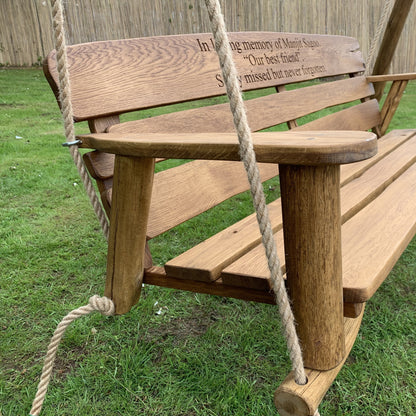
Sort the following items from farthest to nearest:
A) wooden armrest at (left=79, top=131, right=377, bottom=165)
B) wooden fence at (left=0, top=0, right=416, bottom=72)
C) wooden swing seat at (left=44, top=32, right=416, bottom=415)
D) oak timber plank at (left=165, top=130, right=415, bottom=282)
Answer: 1. wooden fence at (left=0, top=0, right=416, bottom=72)
2. oak timber plank at (left=165, top=130, right=415, bottom=282)
3. wooden swing seat at (left=44, top=32, right=416, bottom=415)
4. wooden armrest at (left=79, top=131, right=377, bottom=165)

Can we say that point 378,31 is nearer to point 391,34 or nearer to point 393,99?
point 393,99

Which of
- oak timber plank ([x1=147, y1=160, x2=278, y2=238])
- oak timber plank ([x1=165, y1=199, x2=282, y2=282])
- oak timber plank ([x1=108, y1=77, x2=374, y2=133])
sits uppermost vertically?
oak timber plank ([x1=108, y1=77, x2=374, y2=133])

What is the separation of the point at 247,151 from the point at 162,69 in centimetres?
90

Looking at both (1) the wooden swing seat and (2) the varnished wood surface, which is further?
(2) the varnished wood surface

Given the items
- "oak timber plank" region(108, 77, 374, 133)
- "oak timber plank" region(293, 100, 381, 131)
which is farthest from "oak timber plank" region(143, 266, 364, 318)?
"oak timber plank" region(293, 100, 381, 131)

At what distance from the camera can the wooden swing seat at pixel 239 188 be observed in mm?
935

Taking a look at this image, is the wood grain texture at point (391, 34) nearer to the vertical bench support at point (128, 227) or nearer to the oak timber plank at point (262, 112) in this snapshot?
the oak timber plank at point (262, 112)

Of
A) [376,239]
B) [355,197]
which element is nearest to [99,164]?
[376,239]

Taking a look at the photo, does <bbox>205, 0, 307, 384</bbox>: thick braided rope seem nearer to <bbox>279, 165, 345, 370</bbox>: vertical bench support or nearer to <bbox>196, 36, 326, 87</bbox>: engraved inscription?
<bbox>279, 165, 345, 370</bbox>: vertical bench support

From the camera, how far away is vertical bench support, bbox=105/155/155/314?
3.84 feet

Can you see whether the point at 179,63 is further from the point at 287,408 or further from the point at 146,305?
the point at 287,408

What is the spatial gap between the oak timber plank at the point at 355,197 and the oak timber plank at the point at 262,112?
0.49 m

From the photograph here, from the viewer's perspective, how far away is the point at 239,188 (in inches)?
75.3

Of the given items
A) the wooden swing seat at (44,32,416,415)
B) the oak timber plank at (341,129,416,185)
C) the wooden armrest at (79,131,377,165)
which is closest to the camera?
the wooden armrest at (79,131,377,165)
